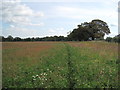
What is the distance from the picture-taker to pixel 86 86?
8352 mm

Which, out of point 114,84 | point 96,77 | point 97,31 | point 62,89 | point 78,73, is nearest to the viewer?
point 62,89

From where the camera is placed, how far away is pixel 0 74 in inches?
425

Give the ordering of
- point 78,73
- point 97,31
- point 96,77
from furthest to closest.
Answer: point 97,31
point 78,73
point 96,77

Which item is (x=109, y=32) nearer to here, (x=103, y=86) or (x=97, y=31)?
(x=97, y=31)

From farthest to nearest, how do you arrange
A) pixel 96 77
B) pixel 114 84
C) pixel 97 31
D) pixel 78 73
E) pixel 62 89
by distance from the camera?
pixel 97 31 → pixel 78 73 → pixel 96 77 → pixel 114 84 → pixel 62 89

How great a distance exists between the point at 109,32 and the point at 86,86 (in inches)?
3574

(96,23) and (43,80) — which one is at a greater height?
(96,23)

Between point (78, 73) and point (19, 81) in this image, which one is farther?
point (78, 73)

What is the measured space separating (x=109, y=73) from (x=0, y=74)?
4690 mm

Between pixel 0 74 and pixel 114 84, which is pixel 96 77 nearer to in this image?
pixel 114 84

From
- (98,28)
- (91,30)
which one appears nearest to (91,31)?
(91,30)

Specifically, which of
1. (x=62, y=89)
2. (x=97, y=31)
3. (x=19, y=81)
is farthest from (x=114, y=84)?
(x=97, y=31)

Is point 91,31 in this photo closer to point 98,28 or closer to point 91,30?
point 91,30

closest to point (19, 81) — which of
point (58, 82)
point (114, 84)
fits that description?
point (58, 82)
